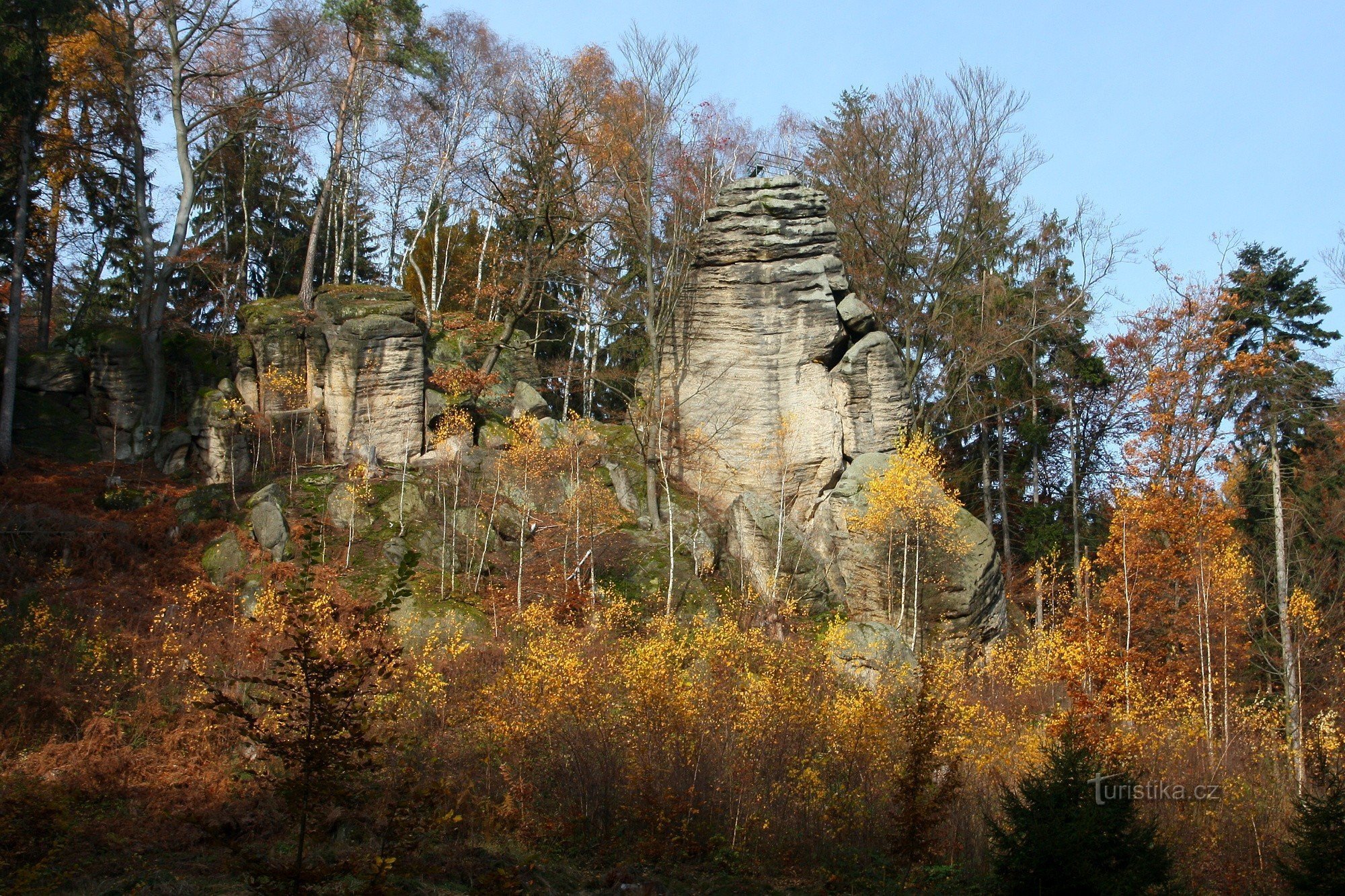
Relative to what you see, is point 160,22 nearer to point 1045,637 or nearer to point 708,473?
point 708,473

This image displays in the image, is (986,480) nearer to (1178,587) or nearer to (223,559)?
(1178,587)

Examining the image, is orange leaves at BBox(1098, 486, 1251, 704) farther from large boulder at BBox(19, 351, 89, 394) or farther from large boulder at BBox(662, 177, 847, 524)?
large boulder at BBox(19, 351, 89, 394)

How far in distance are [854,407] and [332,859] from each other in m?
18.7

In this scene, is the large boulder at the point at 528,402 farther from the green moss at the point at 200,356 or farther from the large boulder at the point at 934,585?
the large boulder at the point at 934,585

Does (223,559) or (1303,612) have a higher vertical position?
(223,559)

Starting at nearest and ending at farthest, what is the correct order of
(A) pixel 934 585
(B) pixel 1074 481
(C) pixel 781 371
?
(A) pixel 934 585
(C) pixel 781 371
(B) pixel 1074 481

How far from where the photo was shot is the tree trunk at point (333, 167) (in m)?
25.0

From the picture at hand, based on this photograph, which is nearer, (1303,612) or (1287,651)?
(1287,651)

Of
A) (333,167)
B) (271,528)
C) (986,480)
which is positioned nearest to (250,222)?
(333,167)

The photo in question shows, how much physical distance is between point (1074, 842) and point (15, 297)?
76.1 feet

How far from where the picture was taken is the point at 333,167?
84.3 feet

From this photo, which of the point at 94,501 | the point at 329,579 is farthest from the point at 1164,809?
the point at 94,501

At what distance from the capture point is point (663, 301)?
2539cm

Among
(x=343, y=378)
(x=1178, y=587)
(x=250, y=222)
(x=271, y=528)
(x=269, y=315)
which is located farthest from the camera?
(x=250, y=222)
